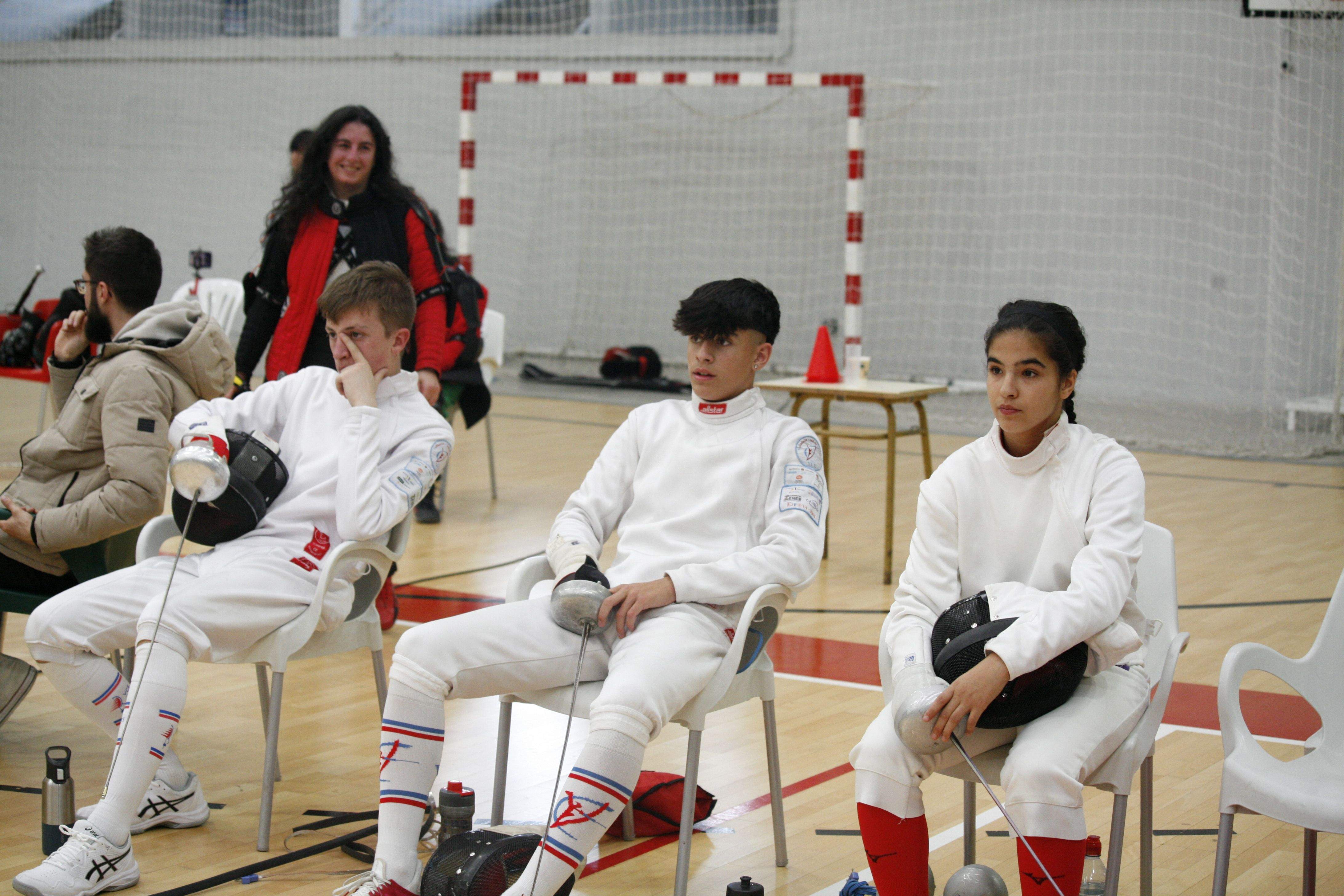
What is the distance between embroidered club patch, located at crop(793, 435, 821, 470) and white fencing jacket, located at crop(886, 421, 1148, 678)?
0.26 m

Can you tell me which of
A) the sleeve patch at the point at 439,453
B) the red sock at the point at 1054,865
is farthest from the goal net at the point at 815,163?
the red sock at the point at 1054,865

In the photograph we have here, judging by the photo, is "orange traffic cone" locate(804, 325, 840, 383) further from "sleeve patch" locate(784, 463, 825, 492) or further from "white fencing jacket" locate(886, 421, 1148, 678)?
"white fencing jacket" locate(886, 421, 1148, 678)

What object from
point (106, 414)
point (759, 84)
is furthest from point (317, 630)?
point (759, 84)

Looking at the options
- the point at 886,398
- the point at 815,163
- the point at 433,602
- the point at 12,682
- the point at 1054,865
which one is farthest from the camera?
the point at 815,163

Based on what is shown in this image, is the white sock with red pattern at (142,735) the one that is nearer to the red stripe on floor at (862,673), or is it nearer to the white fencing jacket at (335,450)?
the white fencing jacket at (335,450)

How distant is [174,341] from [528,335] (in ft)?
26.7

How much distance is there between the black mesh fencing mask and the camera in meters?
2.02

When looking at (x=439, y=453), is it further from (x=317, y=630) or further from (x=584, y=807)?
(x=584, y=807)

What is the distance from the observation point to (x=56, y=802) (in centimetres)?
229

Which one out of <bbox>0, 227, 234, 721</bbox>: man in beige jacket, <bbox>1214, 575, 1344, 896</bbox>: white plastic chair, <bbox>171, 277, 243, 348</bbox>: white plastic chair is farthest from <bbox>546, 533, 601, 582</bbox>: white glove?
<bbox>171, 277, 243, 348</bbox>: white plastic chair

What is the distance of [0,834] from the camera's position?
2400 millimetres

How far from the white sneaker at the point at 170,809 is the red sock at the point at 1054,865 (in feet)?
4.92

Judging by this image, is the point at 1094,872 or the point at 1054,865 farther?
the point at 1094,872

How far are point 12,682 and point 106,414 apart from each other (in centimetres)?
61
